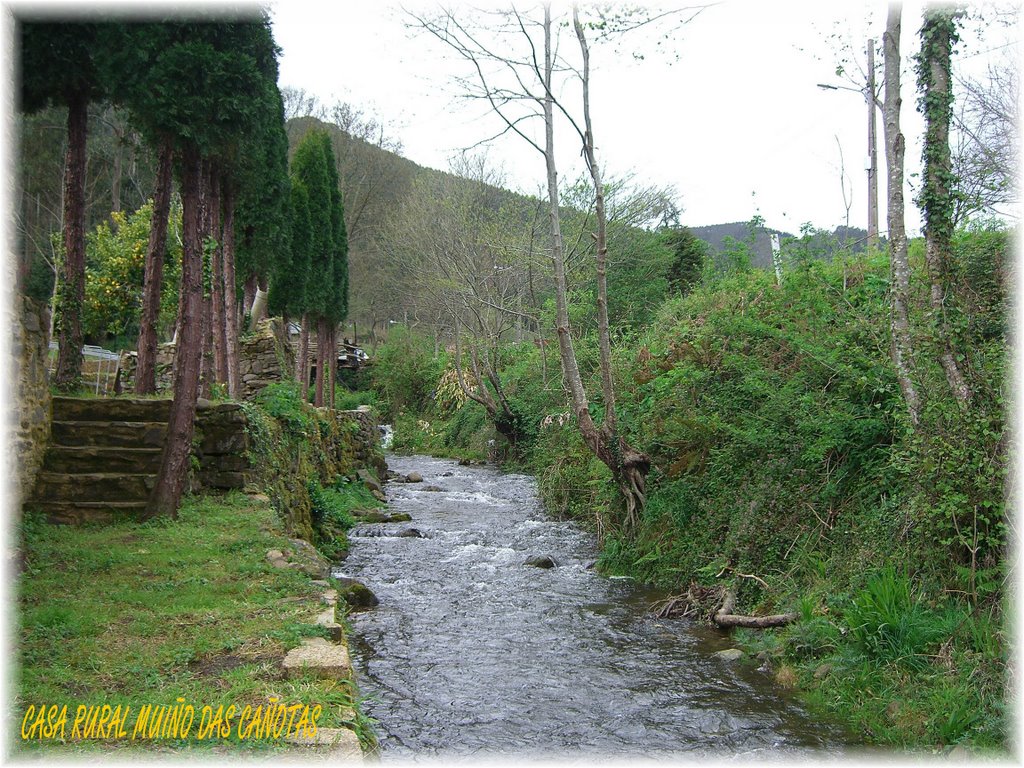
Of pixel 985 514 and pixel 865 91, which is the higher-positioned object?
pixel 865 91

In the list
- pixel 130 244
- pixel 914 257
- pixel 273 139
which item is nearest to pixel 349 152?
pixel 130 244

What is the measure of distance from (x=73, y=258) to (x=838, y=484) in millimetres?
8820

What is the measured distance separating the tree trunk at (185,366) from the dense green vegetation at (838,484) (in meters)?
5.31

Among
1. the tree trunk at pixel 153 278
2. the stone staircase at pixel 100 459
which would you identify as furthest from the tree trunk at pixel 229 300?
the stone staircase at pixel 100 459

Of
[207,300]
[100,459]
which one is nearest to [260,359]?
[207,300]

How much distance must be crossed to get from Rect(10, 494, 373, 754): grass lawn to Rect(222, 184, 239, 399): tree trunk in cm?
654

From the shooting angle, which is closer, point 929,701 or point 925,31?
point 929,701

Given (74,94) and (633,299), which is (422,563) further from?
(633,299)

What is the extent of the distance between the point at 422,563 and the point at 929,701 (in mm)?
6637

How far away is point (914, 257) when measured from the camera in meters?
9.17

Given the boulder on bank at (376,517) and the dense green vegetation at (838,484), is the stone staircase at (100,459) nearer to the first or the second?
the boulder on bank at (376,517)

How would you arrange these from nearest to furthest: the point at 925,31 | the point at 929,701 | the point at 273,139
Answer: the point at 929,701 < the point at 925,31 < the point at 273,139

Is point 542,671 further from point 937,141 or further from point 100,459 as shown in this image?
point 937,141

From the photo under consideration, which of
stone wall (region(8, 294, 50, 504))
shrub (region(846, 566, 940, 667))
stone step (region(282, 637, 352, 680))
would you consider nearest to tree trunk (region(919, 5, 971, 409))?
shrub (region(846, 566, 940, 667))
